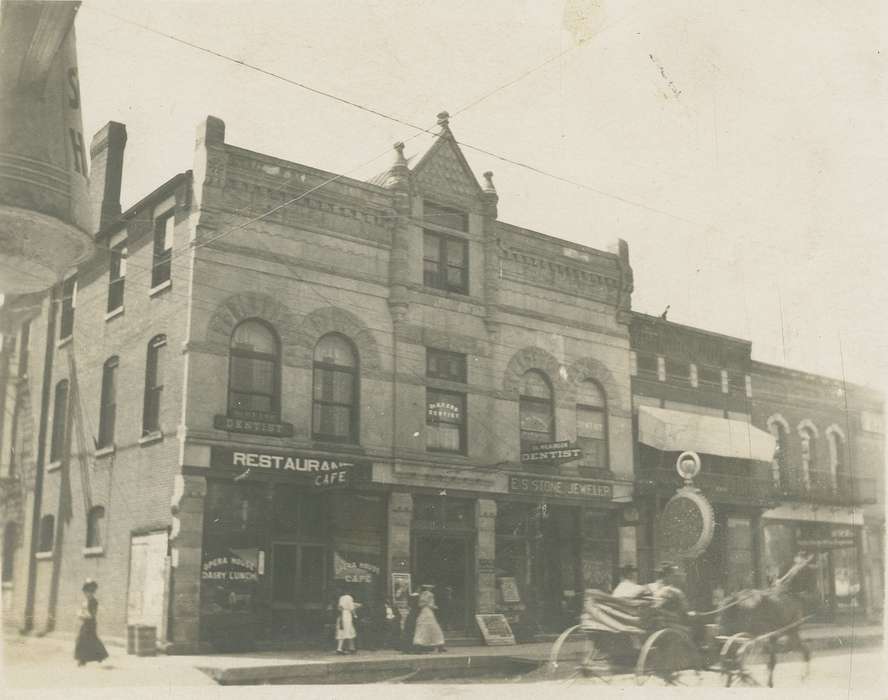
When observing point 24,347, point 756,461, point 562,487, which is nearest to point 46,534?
point 24,347

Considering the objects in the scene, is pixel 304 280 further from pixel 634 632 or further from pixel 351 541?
pixel 634 632

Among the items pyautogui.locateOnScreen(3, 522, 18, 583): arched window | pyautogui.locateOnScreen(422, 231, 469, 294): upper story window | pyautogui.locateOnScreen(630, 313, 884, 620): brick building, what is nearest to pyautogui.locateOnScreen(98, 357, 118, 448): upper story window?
A: pyautogui.locateOnScreen(3, 522, 18, 583): arched window

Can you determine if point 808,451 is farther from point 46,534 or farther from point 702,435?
point 46,534

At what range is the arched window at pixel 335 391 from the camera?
17.9 metres

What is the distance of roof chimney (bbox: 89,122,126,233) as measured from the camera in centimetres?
1388

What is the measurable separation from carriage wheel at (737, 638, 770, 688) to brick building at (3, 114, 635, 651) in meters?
6.74

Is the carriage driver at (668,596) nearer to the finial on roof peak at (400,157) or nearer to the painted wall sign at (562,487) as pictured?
the painted wall sign at (562,487)

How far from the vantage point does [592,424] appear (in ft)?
73.4

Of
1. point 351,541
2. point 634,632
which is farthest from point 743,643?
point 351,541

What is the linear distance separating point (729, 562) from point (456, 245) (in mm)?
11430

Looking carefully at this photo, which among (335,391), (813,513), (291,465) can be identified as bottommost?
(813,513)

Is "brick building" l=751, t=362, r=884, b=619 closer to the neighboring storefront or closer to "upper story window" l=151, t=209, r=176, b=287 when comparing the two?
the neighboring storefront

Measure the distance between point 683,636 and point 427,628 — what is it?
19.4ft

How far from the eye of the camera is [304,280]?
1800 centimetres
